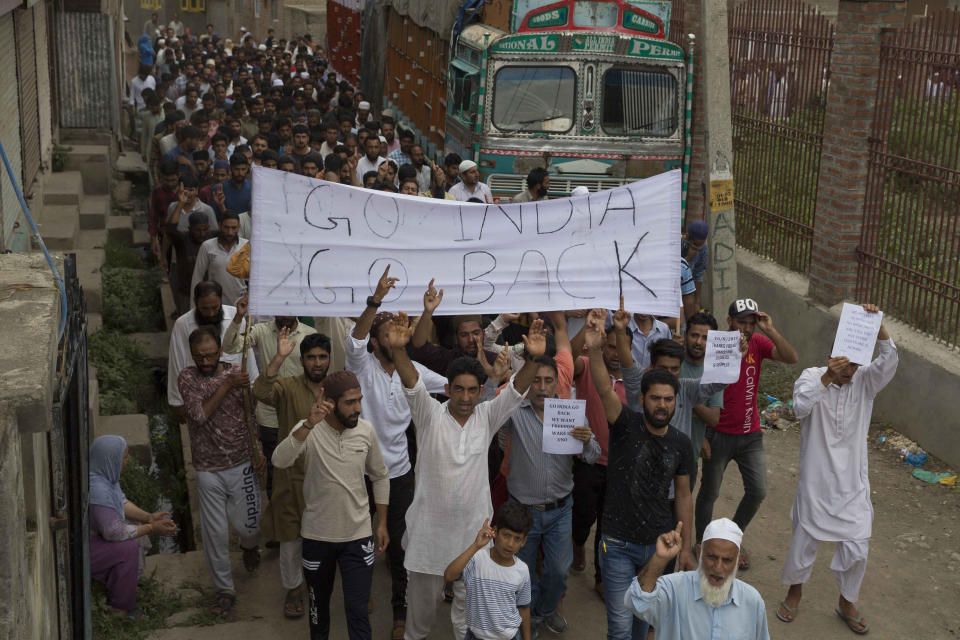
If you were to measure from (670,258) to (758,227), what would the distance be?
612 centimetres

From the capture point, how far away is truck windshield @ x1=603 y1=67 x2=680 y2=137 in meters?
11.5

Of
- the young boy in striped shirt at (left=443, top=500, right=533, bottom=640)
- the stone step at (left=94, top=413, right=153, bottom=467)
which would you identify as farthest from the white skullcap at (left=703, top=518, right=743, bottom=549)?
the stone step at (left=94, top=413, right=153, bottom=467)

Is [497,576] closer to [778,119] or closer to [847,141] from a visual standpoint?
[847,141]

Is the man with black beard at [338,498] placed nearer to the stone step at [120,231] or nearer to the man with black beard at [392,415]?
the man with black beard at [392,415]

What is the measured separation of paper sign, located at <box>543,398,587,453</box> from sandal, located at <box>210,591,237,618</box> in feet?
6.88

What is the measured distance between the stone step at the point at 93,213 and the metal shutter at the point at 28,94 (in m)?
0.79

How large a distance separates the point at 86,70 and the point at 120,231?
445 centimetres

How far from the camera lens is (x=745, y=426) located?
21.7 feet

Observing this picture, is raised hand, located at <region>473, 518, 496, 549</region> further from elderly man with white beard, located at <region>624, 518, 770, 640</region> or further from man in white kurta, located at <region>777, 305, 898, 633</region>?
man in white kurta, located at <region>777, 305, 898, 633</region>

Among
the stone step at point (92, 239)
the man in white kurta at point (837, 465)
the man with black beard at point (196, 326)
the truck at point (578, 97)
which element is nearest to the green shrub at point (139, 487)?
the man with black beard at point (196, 326)

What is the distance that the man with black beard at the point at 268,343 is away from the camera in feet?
21.7

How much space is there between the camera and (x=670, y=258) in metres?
6.14

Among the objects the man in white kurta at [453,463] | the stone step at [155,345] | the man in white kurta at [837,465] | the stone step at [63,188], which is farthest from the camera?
the stone step at [63,188]

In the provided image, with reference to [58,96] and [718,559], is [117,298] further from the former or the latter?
[718,559]
